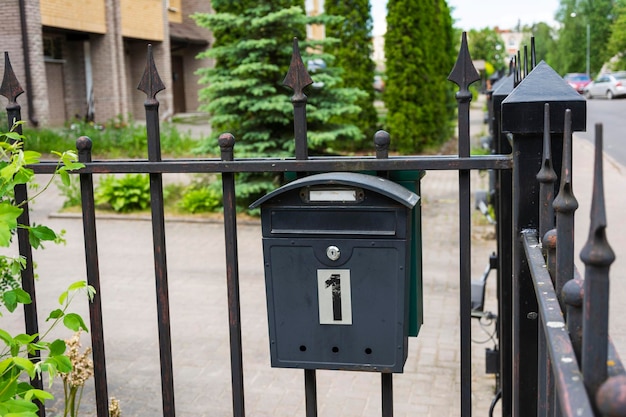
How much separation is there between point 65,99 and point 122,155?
9.29m

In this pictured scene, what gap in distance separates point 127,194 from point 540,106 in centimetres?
944

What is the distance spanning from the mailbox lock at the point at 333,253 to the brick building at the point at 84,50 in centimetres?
1701

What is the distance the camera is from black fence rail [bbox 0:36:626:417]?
104cm

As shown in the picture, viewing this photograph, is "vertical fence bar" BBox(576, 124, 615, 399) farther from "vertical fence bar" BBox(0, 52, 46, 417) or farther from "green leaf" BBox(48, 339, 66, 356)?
"vertical fence bar" BBox(0, 52, 46, 417)

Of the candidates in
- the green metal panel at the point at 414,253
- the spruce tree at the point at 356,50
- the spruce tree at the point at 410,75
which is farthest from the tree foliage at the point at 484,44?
the green metal panel at the point at 414,253

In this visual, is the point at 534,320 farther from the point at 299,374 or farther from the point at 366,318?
the point at 299,374

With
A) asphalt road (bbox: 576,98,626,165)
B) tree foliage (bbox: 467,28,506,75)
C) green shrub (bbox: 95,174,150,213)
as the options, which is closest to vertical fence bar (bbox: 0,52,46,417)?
green shrub (bbox: 95,174,150,213)

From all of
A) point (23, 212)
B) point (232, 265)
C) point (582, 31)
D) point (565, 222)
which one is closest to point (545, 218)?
point (565, 222)

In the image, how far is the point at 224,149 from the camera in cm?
231

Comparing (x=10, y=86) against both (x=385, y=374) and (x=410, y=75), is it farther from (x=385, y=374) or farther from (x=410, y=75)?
(x=410, y=75)

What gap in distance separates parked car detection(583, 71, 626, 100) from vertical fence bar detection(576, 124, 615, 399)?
1473 inches

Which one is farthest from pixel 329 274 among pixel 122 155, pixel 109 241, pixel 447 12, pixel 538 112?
pixel 447 12

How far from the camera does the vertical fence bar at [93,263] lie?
8.00ft

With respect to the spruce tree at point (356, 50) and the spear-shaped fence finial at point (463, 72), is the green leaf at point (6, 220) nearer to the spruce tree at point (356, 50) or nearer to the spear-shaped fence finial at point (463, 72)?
the spear-shaped fence finial at point (463, 72)
